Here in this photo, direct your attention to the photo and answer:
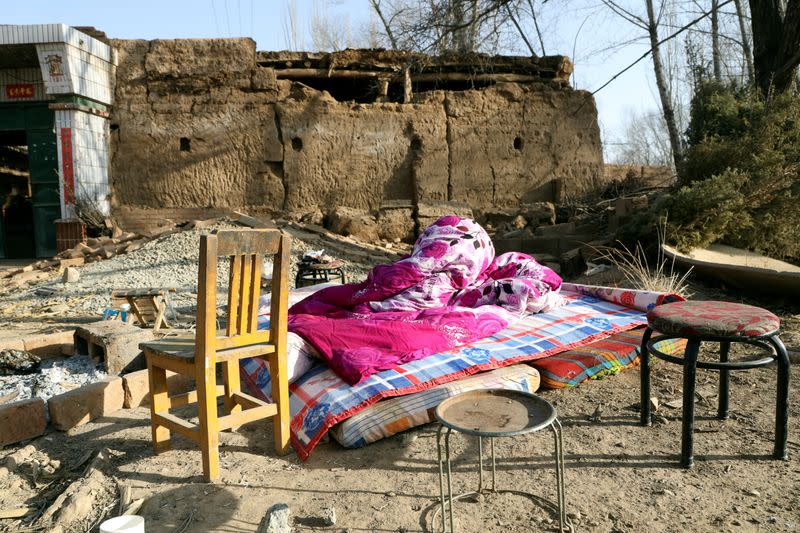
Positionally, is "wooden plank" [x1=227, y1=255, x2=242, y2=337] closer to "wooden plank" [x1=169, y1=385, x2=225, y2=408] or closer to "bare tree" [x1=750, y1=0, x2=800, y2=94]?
"wooden plank" [x1=169, y1=385, x2=225, y2=408]

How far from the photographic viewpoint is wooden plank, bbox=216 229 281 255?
253 cm

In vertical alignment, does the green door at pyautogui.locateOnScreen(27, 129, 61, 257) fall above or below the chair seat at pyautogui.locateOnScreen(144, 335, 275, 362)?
above

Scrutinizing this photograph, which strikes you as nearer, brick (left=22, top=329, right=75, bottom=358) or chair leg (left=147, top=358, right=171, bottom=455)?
chair leg (left=147, top=358, right=171, bottom=455)

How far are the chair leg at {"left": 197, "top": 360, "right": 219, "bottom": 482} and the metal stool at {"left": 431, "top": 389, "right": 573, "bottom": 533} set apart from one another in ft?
3.24

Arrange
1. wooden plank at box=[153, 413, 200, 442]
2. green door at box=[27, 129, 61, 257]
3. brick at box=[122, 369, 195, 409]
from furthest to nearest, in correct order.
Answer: green door at box=[27, 129, 61, 257]
brick at box=[122, 369, 195, 409]
wooden plank at box=[153, 413, 200, 442]

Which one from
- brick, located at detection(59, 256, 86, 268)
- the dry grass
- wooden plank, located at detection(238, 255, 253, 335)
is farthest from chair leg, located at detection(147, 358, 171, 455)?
brick, located at detection(59, 256, 86, 268)

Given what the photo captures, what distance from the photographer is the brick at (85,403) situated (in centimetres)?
313

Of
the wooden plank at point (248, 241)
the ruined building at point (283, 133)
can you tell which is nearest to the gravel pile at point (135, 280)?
the ruined building at point (283, 133)

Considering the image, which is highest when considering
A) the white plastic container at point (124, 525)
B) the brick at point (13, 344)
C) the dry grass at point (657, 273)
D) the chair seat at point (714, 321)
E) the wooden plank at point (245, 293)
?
the wooden plank at point (245, 293)

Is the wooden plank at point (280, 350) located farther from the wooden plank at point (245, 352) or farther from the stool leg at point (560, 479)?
the stool leg at point (560, 479)

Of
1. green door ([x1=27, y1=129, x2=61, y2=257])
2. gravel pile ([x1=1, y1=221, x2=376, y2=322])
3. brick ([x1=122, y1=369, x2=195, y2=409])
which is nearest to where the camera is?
brick ([x1=122, y1=369, x2=195, y2=409])

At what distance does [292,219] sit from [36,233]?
466 cm

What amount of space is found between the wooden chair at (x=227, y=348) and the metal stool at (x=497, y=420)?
0.98 m

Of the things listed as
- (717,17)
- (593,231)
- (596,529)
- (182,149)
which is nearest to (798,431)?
(596,529)
